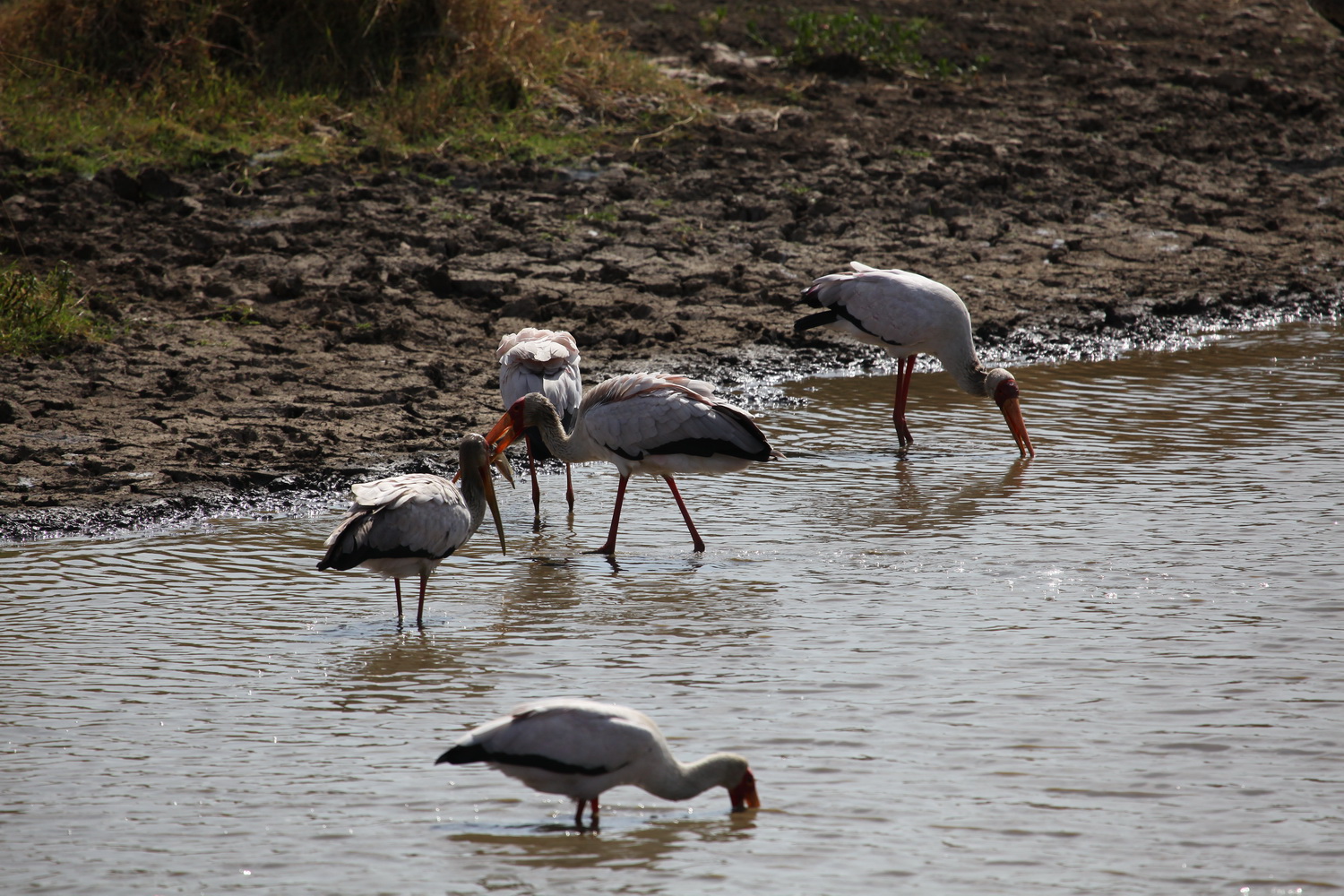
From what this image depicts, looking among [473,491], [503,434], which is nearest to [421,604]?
[473,491]

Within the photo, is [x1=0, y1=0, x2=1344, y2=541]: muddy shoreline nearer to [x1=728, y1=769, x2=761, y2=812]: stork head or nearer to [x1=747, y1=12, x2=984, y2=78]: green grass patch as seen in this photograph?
[x1=747, y1=12, x2=984, y2=78]: green grass patch

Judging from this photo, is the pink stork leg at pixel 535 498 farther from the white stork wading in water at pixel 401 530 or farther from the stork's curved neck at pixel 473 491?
the white stork wading in water at pixel 401 530

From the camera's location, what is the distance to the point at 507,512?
7.33 metres

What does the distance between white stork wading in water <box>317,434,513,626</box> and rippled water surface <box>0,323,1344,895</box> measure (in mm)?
290

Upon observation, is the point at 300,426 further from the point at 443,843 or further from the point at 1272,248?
the point at 1272,248

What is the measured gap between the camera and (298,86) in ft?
41.8

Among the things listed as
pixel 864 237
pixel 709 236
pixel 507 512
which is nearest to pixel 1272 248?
pixel 864 237

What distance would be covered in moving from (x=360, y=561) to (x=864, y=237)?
→ 6935 millimetres

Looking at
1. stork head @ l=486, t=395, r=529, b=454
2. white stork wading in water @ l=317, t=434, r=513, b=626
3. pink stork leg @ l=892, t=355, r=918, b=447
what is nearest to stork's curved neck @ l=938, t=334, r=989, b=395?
pink stork leg @ l=892, t=355, r=918, b=447

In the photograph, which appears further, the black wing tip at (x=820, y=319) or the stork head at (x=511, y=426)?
the black wing tip at (x=820, y=319)

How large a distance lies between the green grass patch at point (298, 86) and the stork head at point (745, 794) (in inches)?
348

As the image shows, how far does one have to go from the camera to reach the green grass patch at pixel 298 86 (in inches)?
462

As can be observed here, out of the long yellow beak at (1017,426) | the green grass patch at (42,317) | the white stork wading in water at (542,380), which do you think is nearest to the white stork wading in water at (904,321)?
the long yellow beak at (1017,426)

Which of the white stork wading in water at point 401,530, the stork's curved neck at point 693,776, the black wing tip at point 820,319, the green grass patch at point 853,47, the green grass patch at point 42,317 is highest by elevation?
the green grass patch at point 853,47
